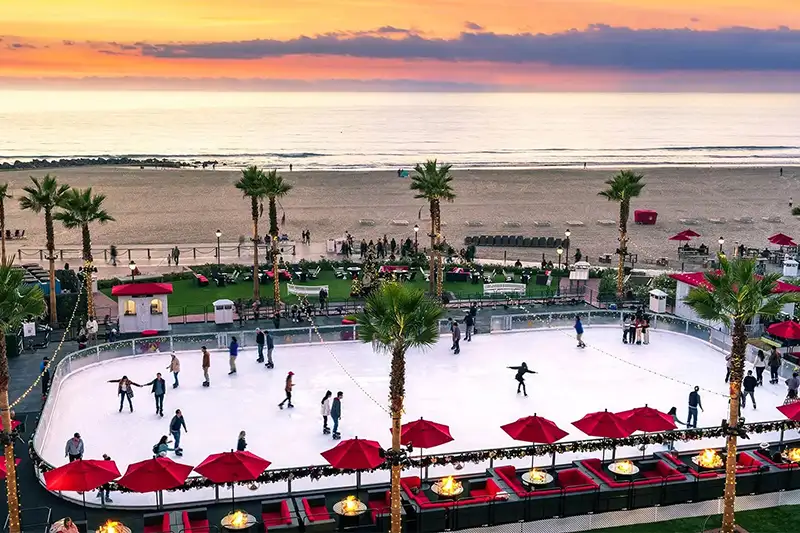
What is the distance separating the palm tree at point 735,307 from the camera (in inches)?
718

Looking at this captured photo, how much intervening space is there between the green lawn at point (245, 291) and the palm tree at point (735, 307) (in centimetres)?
2077

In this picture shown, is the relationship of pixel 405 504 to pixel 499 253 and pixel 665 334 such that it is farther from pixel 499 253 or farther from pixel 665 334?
pixel 499 253

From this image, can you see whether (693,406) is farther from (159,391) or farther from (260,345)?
(159,391)

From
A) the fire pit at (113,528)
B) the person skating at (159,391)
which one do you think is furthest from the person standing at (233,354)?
the fire pit at (113,528)

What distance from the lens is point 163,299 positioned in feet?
113

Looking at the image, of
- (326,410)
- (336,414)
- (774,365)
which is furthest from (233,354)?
(774,365)

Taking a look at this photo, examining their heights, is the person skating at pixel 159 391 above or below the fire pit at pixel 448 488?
above

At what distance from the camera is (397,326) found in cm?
1709

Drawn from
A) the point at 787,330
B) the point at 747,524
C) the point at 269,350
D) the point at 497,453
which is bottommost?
the point at 747,524

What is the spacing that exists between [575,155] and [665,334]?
116594 millimetres

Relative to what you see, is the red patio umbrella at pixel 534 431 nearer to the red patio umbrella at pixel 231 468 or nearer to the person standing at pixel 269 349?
the red patio umbrella at pixel 231 468

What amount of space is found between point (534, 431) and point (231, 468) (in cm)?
668

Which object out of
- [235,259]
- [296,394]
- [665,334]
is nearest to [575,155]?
[235,259]

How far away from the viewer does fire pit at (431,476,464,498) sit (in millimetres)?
19422
